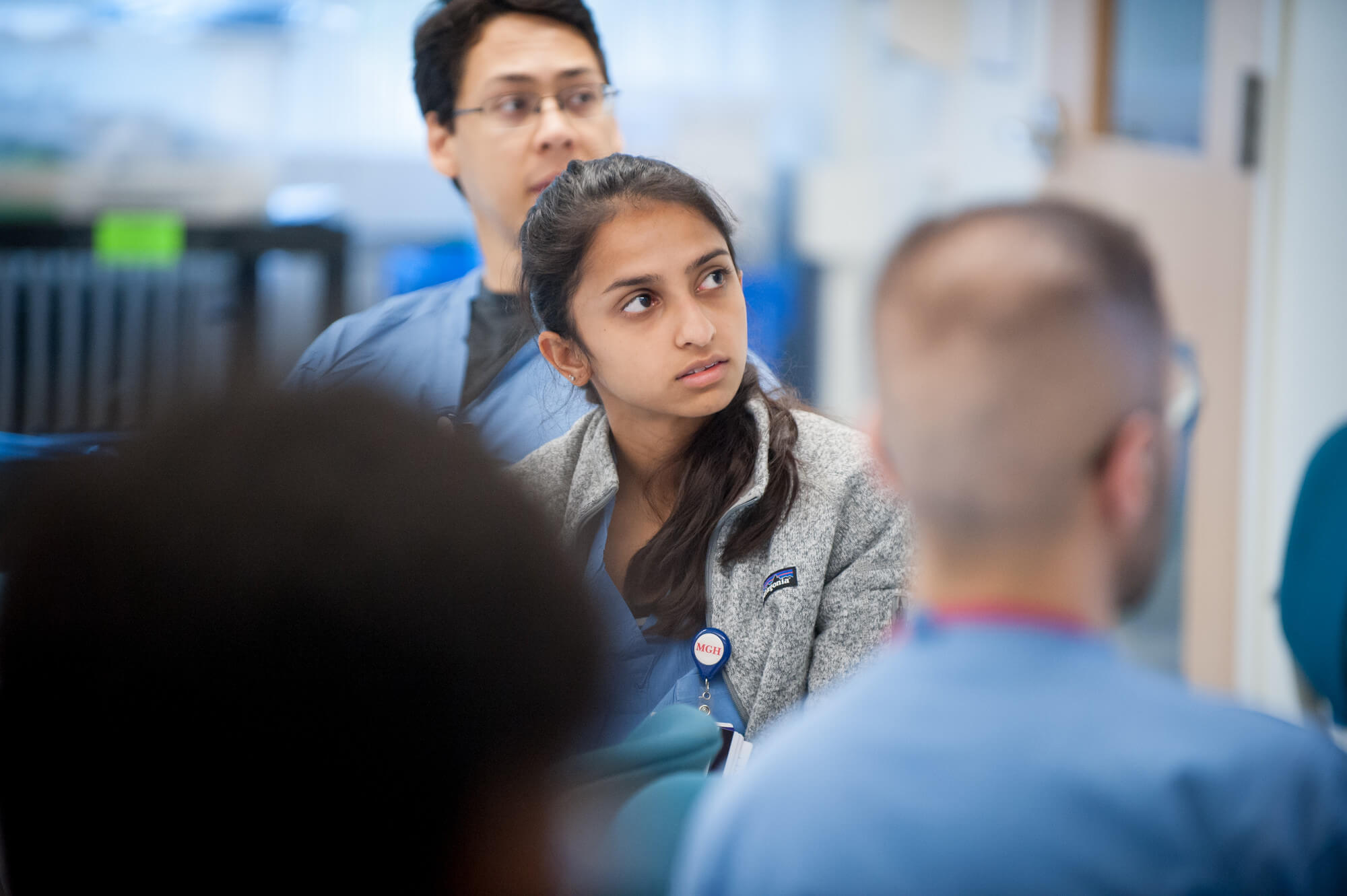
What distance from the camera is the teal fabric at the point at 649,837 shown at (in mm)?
693

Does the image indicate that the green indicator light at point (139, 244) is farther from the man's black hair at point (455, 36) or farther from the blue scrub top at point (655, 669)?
the blue scrub top at point (655, 669)

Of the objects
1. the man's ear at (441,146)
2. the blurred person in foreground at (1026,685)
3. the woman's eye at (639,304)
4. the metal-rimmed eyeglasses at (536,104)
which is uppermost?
the metal-rimmed eyeglasses at (536,104)

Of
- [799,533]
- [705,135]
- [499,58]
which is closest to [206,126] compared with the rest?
[705,135]

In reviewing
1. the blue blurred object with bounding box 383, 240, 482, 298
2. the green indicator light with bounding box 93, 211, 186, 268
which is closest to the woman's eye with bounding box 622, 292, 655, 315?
the green indicator light with bounding box 93, 211, 186, 268

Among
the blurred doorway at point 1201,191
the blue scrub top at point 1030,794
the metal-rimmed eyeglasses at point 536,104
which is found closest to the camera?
the blue scrub top at point 1030,794

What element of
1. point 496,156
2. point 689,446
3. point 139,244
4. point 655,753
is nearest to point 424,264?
point 139,244

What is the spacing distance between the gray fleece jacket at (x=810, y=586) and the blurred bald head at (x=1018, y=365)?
0.41 metres

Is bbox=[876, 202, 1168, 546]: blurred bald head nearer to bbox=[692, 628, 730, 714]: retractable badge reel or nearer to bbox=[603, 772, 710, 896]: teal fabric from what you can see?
bbox=[603, 772, 710, 896]: teal fabric

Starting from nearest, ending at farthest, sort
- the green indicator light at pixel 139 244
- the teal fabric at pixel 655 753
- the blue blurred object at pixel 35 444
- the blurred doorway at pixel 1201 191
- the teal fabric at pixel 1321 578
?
the teal fabric at pixel 655 753, the blue blurred object at pixel 35 444, the teal fabric at pixel 1321 578, the green indicator light at pixel 139 244, the blurred doorway at pixel 1201 191

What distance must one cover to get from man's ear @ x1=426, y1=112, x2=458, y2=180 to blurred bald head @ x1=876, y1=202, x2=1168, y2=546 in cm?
96

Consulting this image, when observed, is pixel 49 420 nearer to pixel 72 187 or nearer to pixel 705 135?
pixel 72 187

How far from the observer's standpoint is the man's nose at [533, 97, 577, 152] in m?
1.32

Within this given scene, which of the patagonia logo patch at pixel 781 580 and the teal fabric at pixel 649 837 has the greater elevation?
the patagonia logo patch at pixel 781 580

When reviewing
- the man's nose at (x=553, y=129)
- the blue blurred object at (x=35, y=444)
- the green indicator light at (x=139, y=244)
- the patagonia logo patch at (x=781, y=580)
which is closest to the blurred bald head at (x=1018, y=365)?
the patagonia logo patch at (x=781, y=580)
